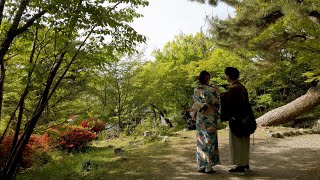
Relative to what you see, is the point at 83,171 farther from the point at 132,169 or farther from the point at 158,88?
the point at 158,88

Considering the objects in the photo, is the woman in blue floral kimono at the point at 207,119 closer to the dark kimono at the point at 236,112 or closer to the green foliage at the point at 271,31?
the dark kimono at the point at 236,112

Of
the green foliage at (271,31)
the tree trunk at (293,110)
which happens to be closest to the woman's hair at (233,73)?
the green foliage at (271,31)

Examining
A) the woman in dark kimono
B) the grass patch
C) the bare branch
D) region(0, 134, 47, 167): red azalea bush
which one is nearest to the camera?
the bare branch

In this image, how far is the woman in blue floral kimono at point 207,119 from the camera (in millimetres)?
4852

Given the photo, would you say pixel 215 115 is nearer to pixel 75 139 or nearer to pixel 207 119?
pixel 207 119

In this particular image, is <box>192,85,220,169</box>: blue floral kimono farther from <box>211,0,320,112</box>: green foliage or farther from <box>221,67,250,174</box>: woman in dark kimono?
<box>211,0,320,112</box>: green foliage

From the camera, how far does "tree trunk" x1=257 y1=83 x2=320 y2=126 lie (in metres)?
11.4

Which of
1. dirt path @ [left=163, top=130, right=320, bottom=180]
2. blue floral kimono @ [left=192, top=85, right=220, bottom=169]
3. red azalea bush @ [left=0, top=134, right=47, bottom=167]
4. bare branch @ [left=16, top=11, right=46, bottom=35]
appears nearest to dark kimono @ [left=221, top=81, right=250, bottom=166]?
blue floral kimono @ [left=192, top=85, right=220, bottom=169]

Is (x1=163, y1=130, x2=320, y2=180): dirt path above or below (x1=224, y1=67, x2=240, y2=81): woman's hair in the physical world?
below

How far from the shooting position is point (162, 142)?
346 inches

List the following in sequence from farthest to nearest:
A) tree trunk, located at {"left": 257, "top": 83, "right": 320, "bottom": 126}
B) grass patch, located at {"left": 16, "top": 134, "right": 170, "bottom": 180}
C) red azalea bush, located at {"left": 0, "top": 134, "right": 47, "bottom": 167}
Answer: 1. tree trunk, located at {"left": 257, "top": 83, "right": 320, "bottom": 126}
2. red azalea bush, located at {"left": 0, "top": 134, "right": 47, "bottom": 167}
3. grass patch, located at {"left": 16, "top": 134, "right": 170, "bottom": 180}

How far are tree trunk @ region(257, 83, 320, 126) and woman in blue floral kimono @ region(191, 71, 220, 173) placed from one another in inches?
288

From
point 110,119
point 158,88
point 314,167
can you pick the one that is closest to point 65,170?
point 314,167

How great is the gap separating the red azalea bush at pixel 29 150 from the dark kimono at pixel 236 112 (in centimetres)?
454
